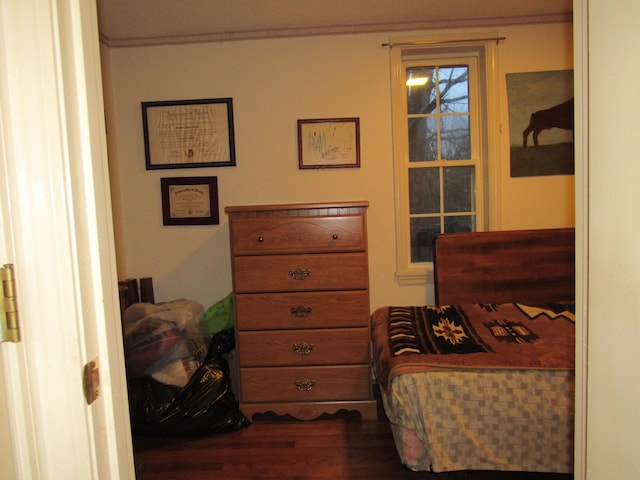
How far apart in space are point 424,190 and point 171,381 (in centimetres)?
219

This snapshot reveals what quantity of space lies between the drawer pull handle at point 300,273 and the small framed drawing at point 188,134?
1.03m

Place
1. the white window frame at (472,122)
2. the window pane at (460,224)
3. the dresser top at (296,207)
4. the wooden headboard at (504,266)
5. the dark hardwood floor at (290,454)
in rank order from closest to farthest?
the dark hardwood floor at (290,454) → the dresser top at (296,207) → the wooden headboard at (504,266) → the white window frame at (472,122) → the window pane at (460,224)

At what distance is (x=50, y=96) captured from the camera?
1.74ft

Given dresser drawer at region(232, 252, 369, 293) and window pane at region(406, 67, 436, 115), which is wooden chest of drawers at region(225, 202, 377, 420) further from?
window pane at region(406, 67, 436, 115)

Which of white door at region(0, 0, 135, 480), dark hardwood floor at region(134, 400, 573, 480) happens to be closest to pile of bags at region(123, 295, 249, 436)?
dark hardwood floor at region(134, 400, 573, 480)

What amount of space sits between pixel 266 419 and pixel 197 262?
4.05 ft

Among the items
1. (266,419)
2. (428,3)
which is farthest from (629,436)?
(428,3)

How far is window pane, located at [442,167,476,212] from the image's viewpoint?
9.88 ft

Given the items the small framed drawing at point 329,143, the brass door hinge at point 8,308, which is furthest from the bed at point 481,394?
the brass door hinge at point 8,308

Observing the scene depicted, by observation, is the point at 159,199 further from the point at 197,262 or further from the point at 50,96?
the point at 50,96

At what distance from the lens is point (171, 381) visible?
2377 millimetres

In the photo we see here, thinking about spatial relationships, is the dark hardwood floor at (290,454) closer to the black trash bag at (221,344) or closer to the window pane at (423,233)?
the black trash bag at (221,344)

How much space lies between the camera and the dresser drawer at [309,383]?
8.05 ft

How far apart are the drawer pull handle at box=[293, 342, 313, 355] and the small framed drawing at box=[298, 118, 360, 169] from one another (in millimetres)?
1279
